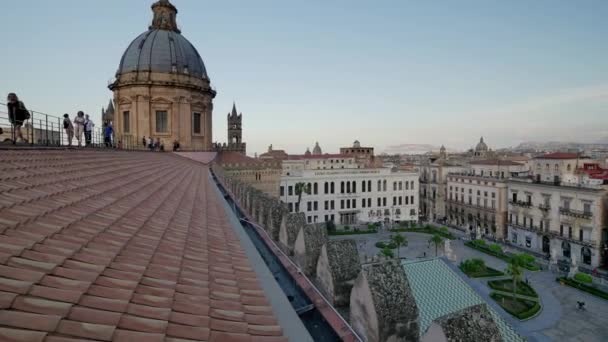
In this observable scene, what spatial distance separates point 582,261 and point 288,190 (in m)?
35.5

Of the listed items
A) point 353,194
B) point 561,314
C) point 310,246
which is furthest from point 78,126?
point 353,194

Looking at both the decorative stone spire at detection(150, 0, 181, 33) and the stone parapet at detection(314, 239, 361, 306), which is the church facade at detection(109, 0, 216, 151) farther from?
the stone parapet at detection(314, 239, 361, 306)

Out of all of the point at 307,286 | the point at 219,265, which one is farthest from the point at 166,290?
the point at 307,286

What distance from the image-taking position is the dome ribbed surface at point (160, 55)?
36.1 metres

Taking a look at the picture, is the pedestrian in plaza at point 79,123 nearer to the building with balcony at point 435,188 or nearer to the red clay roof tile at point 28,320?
the red clay roof tile at point 28,320

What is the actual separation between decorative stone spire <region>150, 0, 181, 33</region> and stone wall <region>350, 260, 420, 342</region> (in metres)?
45.2

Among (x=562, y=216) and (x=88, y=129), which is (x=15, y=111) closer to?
(x=88, y=129)

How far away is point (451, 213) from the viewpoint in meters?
57.4

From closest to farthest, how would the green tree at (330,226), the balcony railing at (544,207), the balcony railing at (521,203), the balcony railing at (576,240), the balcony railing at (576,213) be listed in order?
the balcony railing at (576,240)
the balcony railing at (576,213)
the balcony railing at (544,207)
the balcony railing at (521,203)
the green tree at (330,226)

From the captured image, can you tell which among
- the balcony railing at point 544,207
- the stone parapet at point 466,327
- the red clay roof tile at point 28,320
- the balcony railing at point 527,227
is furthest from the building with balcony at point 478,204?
the red clay roof tile at point 28,320

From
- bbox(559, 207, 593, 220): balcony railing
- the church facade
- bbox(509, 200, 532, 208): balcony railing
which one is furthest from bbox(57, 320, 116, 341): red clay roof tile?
bbox(509, 200, 532, 208): balcony railing

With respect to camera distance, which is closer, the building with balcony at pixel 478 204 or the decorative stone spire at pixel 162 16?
the decorative stone spire at pixel 162 16

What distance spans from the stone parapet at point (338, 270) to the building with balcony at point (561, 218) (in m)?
35.8

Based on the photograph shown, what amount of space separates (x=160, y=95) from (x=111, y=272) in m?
36.1
